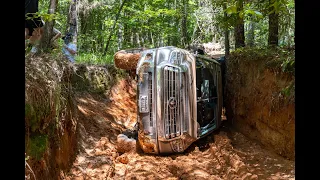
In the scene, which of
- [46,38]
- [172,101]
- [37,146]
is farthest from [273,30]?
[37,146]

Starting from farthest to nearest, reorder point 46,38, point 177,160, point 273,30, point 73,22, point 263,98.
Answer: point 73,22 → point 273,30 → point 263,98 → point 177,160 → point 46,38

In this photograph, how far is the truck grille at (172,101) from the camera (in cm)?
520

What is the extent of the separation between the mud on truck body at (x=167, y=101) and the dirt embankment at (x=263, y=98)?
133 cm

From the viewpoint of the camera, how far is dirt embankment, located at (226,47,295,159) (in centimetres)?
470

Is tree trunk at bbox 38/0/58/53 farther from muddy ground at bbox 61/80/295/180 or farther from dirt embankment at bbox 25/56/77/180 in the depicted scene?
muddy ground at bbox 61/80/295/180

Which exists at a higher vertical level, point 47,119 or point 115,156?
point 47,119

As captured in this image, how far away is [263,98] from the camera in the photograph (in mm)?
5586

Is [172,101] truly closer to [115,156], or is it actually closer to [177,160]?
A: [177,160]

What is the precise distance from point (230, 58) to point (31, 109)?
5603mm

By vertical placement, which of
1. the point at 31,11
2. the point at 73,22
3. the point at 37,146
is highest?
the point at 73,22

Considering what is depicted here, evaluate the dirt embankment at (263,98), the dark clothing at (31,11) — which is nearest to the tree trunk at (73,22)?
the dark clothing at (31,11)

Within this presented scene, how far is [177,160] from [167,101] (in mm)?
1121

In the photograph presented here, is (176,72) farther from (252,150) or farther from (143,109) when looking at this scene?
(252,150)

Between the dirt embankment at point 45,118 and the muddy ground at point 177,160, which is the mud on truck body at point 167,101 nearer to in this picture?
the muddy ground at point 177,160
